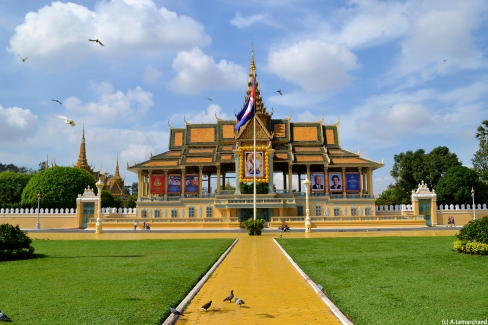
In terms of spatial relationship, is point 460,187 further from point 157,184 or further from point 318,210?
point 157,184

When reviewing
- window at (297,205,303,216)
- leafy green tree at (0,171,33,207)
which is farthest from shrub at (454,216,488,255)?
leafy green tree at (0,171,33,207)

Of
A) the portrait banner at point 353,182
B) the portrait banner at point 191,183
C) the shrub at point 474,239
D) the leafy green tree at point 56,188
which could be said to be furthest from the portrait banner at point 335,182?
the shrub at point 474,239

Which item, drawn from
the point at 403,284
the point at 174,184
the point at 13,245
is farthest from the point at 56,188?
the point at 403,284

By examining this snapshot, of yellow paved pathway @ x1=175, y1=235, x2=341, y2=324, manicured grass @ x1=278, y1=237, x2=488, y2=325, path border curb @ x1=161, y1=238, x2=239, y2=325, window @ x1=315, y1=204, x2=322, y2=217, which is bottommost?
yellow paved pathway @ x1=175, y1=235, x2=341, y2=324

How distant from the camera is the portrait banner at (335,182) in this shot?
185 ft

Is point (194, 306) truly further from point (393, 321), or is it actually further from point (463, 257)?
point (463, 257)

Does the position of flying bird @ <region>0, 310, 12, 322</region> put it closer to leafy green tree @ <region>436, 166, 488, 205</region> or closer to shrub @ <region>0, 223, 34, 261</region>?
shrub @ <region>0, 223, 34, 261</region>

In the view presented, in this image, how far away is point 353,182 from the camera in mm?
56562

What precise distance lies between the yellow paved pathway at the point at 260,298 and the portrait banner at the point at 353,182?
4161 cm

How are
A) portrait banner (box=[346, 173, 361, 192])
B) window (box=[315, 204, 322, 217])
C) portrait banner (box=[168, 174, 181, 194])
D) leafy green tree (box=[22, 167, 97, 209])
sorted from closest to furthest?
1. window (box=[315, 204, 322, 217])
2. portrait banner (box=[346, 173, 361, 192])
3. portrait banner (box=[168, 174, 181, 194])
4. leafy green tree (box=[22, 167, 97, 209])

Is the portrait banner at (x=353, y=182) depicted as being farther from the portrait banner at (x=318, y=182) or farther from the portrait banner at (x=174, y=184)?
the portrait banner at (x=174, y=184)

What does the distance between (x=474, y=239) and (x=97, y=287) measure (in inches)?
540

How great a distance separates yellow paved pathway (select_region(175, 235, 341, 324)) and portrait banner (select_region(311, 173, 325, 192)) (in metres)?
40.8

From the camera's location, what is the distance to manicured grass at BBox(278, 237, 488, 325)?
8375 mm
